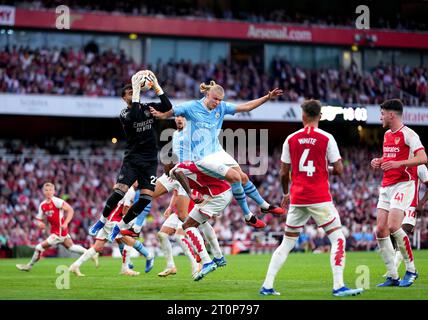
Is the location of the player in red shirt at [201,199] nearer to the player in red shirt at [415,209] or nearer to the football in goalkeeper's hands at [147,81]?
the football in goalkeeper's hands at [147,81]

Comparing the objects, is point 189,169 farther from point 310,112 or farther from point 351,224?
point 351,224

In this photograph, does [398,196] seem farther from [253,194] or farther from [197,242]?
[197,242]

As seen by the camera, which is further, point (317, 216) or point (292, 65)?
point (292, 65)

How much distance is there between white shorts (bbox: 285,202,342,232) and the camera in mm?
11688

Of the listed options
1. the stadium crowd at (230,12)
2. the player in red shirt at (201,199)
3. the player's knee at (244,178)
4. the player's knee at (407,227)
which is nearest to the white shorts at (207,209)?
the player in red shirt at (201,199)

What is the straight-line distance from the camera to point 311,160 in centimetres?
1165

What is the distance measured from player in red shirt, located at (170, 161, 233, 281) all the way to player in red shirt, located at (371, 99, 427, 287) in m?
2.72

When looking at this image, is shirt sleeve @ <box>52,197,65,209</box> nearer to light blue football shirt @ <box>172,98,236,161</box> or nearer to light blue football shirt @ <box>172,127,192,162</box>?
light blue football shirt @ <box>172,127,192,162</box>

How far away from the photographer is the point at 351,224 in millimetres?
A: 39656

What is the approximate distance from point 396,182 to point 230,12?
3597 cm

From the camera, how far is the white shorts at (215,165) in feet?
48.2

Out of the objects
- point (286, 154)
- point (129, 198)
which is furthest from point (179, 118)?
point (286, 154)
